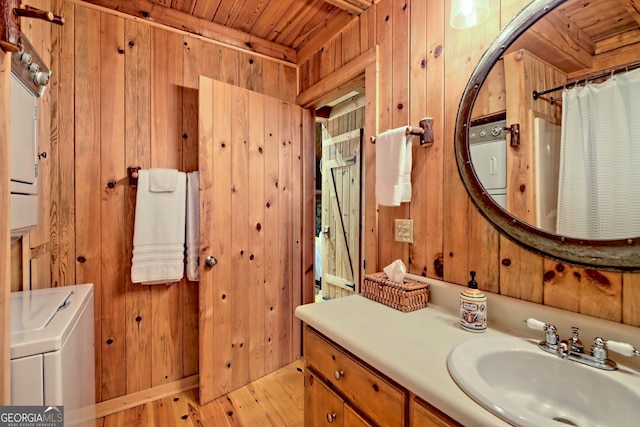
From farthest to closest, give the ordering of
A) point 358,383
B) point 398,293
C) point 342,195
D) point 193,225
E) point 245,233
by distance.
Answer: point 342,195, point 245,233, point 193,225, point 398,293, point 358,383

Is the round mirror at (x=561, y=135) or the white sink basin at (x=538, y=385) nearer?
the white sink basin at (x=538, y=385)

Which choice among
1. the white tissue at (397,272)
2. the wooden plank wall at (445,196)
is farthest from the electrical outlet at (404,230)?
the white tissue at (397,272)

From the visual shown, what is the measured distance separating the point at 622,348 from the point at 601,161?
50cm

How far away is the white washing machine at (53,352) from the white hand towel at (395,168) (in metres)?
1.30

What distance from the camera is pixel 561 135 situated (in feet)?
3.02

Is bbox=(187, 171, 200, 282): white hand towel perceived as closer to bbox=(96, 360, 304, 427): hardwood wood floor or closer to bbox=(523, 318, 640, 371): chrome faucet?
bbox=(96, 360, 304, 427): hardwood wood floor

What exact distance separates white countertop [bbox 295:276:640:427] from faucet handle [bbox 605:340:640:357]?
0.27 ft

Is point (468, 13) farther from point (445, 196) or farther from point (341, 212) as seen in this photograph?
point (341, 212)

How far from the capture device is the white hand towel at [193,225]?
187 cm

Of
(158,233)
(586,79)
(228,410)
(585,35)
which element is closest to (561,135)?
(586,79)

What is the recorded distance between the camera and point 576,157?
35.2 inches

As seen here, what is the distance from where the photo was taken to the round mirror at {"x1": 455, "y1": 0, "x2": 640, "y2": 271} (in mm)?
821

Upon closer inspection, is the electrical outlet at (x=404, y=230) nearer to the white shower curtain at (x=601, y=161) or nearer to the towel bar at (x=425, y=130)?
the towel bar at (x=425, y=130)

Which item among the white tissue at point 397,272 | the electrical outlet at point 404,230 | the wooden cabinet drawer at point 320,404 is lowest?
the wooden cabinet drawer at point 320,404
